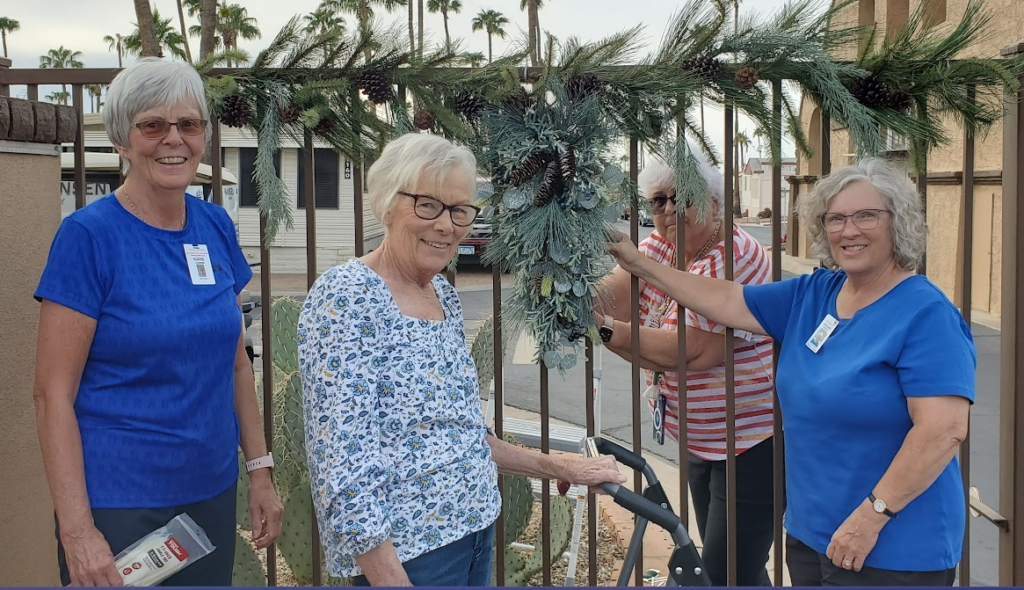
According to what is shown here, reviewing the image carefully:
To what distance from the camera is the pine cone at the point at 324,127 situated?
2344mm

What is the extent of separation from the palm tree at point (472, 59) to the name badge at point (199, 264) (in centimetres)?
89

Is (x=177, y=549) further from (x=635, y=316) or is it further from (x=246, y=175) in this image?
(x=246, y=175)

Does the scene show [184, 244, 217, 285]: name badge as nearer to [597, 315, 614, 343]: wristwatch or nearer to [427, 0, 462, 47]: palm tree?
[597, 315, 614, 343]: wristwatch

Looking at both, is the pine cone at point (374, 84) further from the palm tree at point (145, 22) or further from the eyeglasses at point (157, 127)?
the palm tree at point (145, 22)

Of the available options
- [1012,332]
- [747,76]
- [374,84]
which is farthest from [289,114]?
[1012,332]

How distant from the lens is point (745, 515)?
112 inches

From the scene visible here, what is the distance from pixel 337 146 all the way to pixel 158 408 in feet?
3.06

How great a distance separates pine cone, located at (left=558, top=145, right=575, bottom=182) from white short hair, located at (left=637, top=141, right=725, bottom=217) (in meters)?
0.35

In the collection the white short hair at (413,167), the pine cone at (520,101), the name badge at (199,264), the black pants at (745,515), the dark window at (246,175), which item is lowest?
the black pants at (745,515)

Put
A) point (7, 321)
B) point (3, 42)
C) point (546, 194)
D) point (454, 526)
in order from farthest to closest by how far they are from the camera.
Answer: point (3, 42) < point (7, 321) < point (546, 194) < point (454, 526)

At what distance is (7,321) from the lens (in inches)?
99.0

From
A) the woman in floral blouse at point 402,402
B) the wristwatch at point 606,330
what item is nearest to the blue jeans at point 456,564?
the woman in floral blouse at point 402,402

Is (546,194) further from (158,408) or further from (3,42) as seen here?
(3,42)

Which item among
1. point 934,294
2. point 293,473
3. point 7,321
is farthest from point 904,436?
point 7,321
